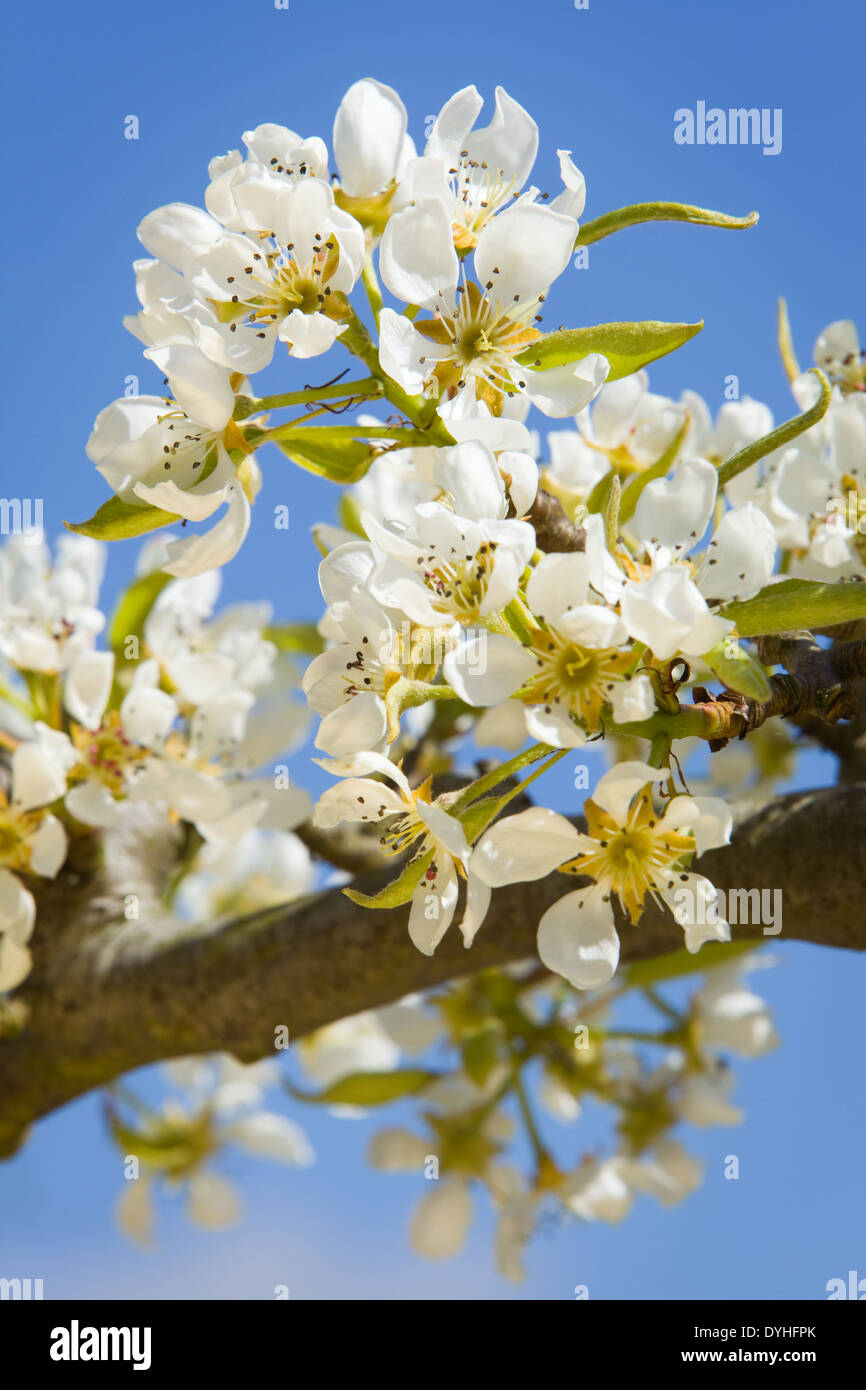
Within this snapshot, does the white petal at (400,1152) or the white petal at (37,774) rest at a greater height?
the white petal at (37,774)

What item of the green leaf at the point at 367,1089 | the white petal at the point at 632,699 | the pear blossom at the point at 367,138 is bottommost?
the green leaf at the point at 367,1089

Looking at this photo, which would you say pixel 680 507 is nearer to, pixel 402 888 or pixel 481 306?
pixel 481 306

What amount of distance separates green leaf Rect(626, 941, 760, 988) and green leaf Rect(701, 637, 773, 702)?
1188 mm

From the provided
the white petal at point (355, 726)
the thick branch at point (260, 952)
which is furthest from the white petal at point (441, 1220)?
the white petal at point (355, 726)

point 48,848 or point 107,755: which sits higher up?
point 107,755

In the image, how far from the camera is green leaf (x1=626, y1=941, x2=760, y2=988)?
199 cm


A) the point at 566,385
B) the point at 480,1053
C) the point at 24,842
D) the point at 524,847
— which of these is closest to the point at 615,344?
the point at 566,385

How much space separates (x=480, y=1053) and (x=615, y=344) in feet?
4.83

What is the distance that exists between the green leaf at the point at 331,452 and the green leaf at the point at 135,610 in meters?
0.84

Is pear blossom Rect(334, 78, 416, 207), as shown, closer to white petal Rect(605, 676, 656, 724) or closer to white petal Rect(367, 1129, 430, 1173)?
white petal Rect(605, 676, 656, 724)

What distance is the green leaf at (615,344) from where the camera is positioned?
0.96m

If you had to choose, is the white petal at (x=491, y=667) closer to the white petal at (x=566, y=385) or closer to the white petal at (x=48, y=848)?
the white petal at (x=566, y=385)

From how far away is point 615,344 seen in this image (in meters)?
0.97

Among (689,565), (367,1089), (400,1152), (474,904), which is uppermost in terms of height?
(689,565)
